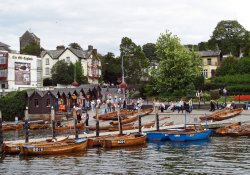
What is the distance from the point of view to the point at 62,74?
111 metres

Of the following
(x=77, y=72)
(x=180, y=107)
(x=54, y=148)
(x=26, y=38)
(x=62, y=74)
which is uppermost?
(x=26, y=38)

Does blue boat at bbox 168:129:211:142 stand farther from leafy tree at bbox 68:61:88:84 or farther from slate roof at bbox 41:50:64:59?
slate roof at bbox 41:50:64:59

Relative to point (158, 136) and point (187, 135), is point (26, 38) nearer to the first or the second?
point (158, 136)

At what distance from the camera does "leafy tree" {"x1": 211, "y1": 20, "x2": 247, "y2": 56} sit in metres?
131

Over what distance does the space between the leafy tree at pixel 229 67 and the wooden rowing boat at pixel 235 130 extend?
47893 millimetres

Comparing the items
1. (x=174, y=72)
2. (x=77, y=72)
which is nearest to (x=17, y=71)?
(x=77, y=72)

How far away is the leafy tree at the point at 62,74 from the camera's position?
4343 inches

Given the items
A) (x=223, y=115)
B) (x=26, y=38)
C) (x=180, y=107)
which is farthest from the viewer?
(x=26, y=38)

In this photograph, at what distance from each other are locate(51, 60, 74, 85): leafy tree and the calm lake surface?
6653 centimetres

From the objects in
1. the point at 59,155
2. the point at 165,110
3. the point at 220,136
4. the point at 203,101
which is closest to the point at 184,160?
the point at 59,155

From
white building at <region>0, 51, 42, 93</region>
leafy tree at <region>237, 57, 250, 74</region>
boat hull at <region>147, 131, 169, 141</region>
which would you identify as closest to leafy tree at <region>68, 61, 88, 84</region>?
white building at <region>0, 51, 42, 93</region>

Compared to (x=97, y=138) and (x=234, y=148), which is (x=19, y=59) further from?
(x=234, y=148)

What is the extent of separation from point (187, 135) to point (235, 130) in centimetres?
620

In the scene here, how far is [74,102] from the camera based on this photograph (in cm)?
8838
